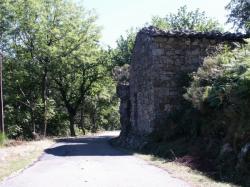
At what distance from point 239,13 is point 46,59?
1624 cm

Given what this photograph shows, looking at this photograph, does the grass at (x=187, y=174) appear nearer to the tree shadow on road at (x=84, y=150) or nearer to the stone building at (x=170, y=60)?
the tree shadow on road at (x=84, y=150)

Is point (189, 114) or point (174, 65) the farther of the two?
point (174, 65)

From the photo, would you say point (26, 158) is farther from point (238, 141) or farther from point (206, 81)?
point (238, 141)

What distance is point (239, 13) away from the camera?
111 ft

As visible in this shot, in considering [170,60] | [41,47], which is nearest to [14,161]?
[170,60]

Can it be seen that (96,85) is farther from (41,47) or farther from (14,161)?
(14,161)

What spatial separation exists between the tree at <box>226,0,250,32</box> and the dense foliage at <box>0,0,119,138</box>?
1296cm

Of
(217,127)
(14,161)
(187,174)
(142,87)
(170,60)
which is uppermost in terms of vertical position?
(170,60)

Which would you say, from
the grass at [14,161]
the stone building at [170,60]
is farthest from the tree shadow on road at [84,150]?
the stone building at [170,60]

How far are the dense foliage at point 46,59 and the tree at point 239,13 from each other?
13.0 metres

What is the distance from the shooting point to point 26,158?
651 inches

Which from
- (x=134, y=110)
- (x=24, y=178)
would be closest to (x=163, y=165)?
(x=24, y=178)

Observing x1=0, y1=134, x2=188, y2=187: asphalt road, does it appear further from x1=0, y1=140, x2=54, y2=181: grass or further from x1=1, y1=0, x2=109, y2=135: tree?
x1=1, y1=0, x2=109, y2=135: tree

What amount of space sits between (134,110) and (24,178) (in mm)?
14859
